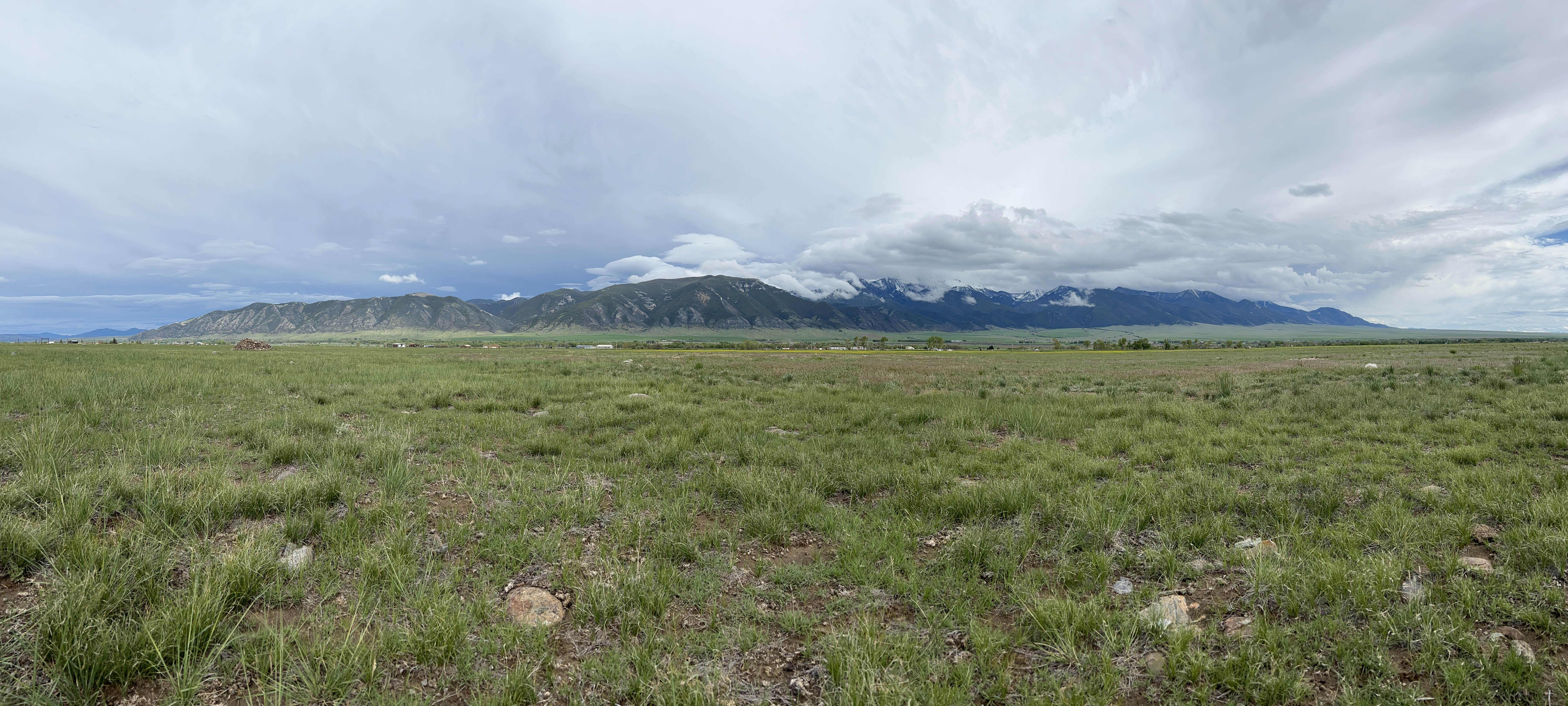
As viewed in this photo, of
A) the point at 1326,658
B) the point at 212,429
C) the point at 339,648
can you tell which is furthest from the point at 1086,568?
the point at 212,429

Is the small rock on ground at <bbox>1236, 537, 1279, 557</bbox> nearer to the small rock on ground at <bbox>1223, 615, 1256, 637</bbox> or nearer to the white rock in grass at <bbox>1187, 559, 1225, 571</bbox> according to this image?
the white rock in grass at <bbox>1187, 559, 1225, 571</bbox>

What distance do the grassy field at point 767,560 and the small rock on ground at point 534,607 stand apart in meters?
0.07

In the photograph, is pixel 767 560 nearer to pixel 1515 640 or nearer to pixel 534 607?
pixel 534 607

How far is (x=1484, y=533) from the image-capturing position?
5293 millimetres

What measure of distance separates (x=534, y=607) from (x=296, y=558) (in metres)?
2.21

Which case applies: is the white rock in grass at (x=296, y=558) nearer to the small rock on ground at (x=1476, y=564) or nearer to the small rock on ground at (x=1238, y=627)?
the small rock on ground at (x=1238, y=627)

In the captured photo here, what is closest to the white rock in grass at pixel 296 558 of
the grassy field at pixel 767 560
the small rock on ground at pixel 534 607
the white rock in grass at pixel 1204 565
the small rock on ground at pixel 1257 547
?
the grassy field at pixel 767 560

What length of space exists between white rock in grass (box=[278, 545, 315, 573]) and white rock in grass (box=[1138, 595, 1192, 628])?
6714mm

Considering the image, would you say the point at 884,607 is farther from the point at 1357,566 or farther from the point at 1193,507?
the point at 1193,507

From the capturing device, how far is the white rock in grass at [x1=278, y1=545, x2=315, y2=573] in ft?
14.6

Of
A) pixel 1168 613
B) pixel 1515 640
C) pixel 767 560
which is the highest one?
pixel 1515 640

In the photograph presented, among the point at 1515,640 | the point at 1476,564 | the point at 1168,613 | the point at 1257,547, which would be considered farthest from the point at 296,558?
the point at 1476,564

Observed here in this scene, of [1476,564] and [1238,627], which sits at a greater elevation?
[1476,564]

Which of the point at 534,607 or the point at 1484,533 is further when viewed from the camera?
the point at 1484,533
